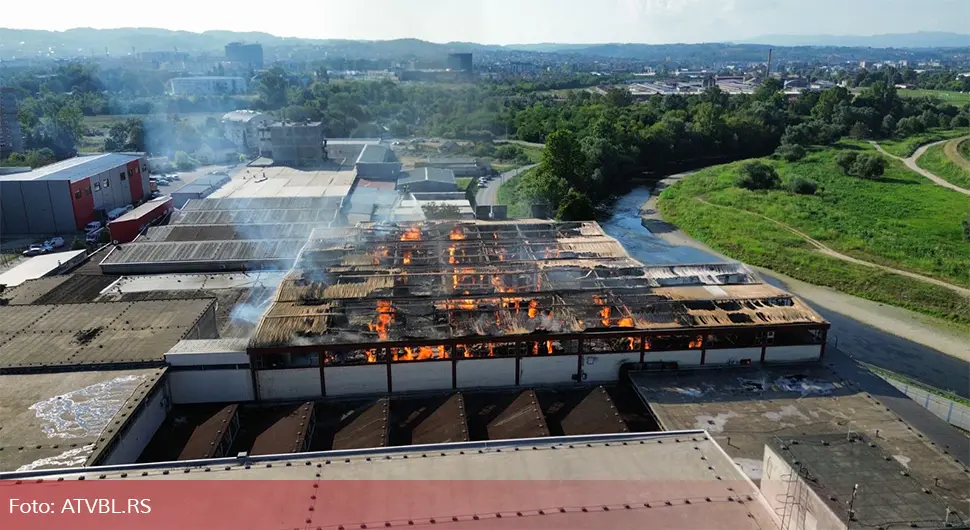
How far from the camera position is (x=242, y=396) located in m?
13.7

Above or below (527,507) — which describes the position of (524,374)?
below

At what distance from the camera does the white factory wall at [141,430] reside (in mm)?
10911

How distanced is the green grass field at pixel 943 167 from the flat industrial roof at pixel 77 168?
5358 cm

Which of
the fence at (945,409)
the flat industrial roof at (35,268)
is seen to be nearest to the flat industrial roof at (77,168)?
the flat industrial roof at (35,268)

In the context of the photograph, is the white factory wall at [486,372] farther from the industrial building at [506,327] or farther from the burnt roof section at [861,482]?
the burnt roof section at [861,482]

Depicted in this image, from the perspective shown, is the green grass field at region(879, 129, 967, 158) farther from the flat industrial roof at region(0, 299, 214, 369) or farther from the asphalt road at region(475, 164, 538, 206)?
the flat industrial roof at region(0, 299, 214, 369)

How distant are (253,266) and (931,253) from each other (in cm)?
2979

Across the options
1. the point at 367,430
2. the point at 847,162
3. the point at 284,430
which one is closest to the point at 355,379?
the point at 367,430

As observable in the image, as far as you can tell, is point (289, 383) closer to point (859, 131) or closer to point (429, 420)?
point (429, 420)

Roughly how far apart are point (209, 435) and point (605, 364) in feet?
28.5

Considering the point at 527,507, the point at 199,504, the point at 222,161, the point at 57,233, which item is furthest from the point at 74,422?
the point at 222,161

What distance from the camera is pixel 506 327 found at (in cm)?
1442

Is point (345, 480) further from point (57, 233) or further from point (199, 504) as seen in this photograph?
point (57, 233)

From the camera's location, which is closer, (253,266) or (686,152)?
(253,266)
